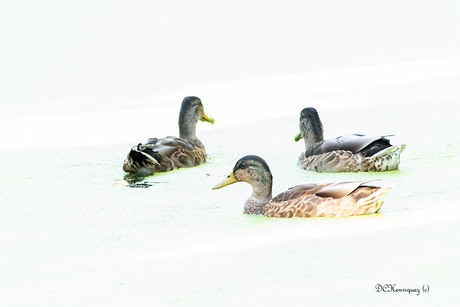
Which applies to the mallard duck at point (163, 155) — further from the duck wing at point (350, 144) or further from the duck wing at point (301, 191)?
the duck wing at point (301, 191)

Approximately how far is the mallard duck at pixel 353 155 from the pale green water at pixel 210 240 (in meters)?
0.11

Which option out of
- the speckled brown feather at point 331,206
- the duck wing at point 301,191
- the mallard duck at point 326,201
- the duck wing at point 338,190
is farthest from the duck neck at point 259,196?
the duck wing at point 338,190

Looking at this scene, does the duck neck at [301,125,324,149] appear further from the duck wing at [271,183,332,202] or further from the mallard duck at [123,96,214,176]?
the duck wing at [271,183,332,202]

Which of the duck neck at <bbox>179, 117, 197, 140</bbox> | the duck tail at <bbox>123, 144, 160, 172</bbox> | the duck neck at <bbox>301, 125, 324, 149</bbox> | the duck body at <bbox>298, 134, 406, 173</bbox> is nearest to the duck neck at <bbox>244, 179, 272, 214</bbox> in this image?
the duck body at <bbox>298, 134, 406, 173</bbox>

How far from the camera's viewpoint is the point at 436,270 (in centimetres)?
339

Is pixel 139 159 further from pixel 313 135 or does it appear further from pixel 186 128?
pixel 313 135

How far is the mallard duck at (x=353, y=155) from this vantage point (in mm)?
5738

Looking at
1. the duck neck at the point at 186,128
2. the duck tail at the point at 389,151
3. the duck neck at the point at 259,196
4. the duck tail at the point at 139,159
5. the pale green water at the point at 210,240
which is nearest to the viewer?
the pale green water at the point at 210,240

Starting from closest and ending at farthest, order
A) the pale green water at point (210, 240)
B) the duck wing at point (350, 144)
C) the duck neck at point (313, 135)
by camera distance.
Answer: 1. the pale green water at point (210, 240)
2. the duck wing at point (350, 144)
3. the duck neck at point (313, 135)

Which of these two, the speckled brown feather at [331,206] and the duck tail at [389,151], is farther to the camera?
the duck tail at [389,151]

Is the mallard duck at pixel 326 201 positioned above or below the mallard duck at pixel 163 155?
below

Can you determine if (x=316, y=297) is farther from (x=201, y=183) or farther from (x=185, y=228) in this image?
(x=201, y=183)

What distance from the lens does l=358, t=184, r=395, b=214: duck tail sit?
4273 mm

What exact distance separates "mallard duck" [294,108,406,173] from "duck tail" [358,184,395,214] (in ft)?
4.55
